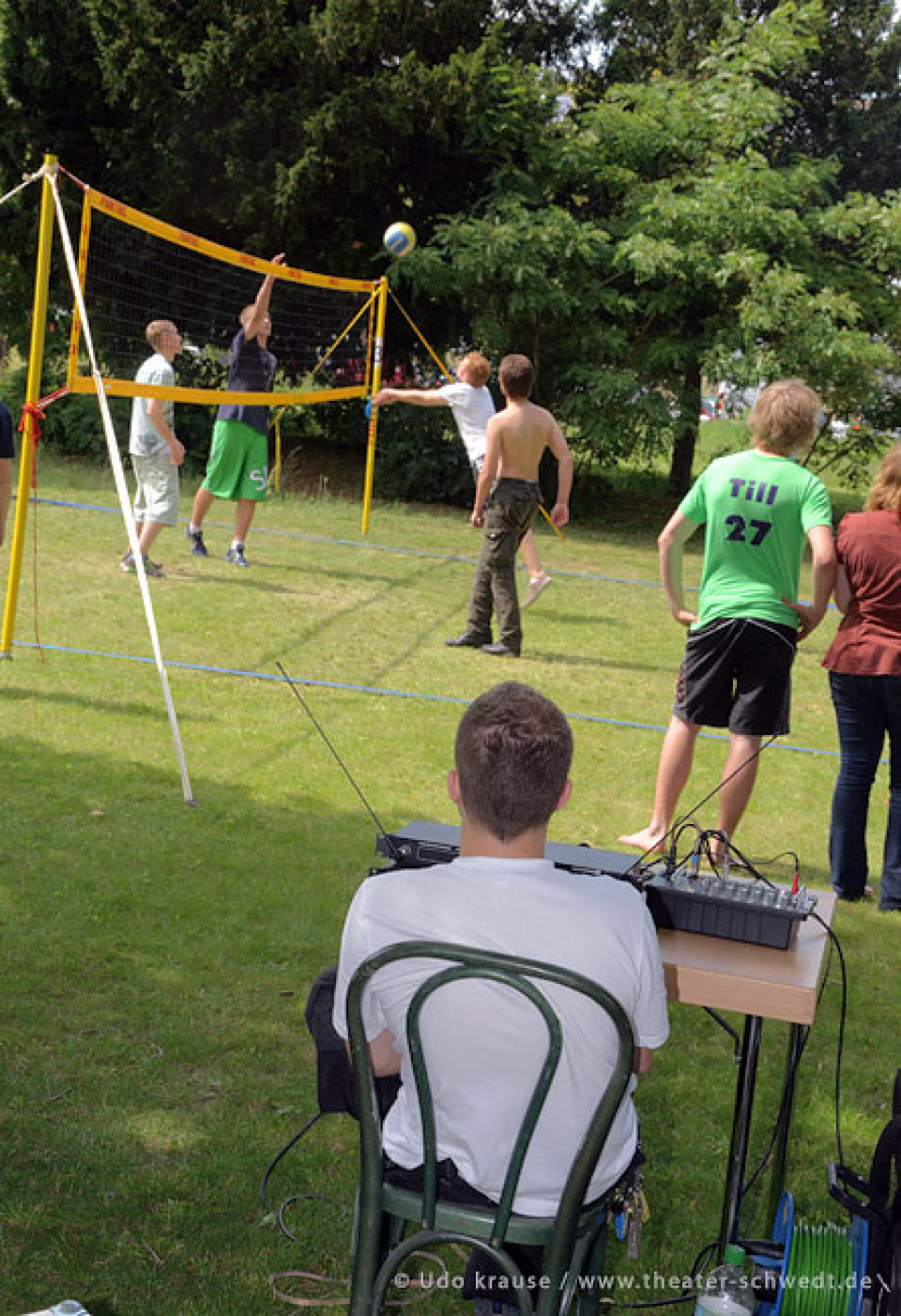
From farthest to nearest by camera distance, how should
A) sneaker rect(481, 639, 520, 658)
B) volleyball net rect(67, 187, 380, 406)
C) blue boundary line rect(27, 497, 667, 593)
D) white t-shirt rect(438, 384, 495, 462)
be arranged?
volleyball net rect(67, 187, 380, 406) < blue boundary line rect(27, 497, 667, 593) < white t-shirt rect(438, 384, 495, 462) < sneaker rect(481, 639, 520, 658)

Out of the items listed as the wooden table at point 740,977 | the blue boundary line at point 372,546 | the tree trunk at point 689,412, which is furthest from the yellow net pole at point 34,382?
the tree trunk at point 689,412

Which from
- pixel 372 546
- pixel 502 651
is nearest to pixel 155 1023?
pixel 502 651

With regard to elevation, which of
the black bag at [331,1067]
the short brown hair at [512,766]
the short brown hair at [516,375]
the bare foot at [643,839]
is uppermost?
the short brown hair at [516,375]

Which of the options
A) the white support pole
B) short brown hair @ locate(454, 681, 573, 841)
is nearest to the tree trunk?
the white support pole

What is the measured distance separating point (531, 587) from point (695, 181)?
8.67 m

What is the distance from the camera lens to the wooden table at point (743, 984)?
2541mm

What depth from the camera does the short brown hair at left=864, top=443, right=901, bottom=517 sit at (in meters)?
5.04

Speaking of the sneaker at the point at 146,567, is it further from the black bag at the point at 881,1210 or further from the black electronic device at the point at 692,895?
the black bag at the point at 881,1210

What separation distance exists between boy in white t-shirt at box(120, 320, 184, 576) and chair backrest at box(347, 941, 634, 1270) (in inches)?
305

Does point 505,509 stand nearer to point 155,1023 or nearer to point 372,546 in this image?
point 372,546

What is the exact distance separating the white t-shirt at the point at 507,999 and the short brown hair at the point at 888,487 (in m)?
3.23

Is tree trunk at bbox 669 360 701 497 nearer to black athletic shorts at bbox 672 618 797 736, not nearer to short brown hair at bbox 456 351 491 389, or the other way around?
short brown hair at bbox 456 351 491 389

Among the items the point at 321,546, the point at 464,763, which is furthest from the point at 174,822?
the point at 321,546

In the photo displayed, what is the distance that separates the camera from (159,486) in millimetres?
9719
